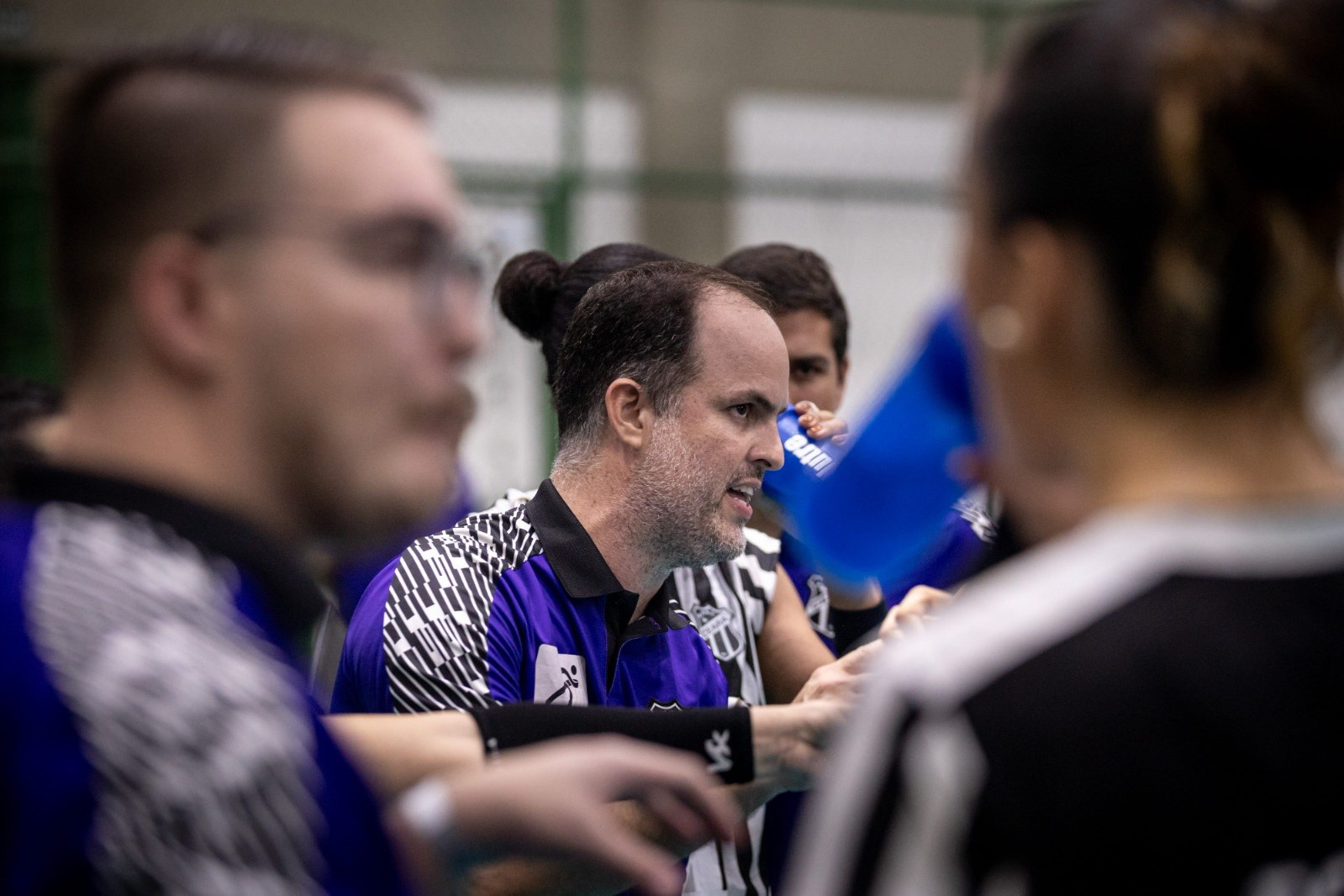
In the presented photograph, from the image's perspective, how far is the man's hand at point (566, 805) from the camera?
1148 millimetres

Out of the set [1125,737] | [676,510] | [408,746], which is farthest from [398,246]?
[676,510]

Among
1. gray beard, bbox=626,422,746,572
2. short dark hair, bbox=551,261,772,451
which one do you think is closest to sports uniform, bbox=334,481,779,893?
gray beard, bbox=626,422,746,572

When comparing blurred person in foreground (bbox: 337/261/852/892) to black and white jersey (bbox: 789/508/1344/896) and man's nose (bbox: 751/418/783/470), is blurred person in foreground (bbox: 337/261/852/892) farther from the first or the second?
black and white jersey (bbox: 789/508/1344/896)

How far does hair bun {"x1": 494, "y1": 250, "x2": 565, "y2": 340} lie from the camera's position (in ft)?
10.2

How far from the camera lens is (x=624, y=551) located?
2.55m

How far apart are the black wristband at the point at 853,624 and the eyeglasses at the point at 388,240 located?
71.5 inches

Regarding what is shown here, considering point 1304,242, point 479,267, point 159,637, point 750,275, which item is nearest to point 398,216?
point 479,267

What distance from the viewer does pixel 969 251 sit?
1.09m

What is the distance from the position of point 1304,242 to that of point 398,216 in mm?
738

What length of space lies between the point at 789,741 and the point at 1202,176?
0.96 m

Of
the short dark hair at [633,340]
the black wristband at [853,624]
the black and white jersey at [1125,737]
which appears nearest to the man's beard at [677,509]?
the short dark hair at [633,340]

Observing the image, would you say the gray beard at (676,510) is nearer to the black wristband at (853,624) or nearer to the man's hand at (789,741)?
the black wristband at (853,624)

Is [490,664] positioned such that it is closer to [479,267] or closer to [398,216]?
[479,267]

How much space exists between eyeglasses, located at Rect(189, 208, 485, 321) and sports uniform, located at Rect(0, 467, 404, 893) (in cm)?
27
